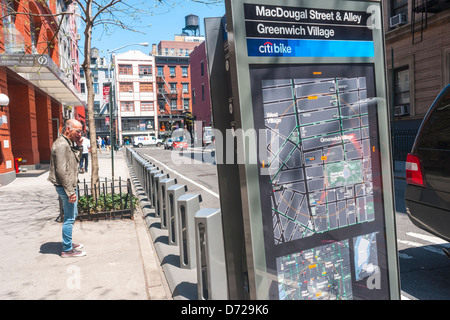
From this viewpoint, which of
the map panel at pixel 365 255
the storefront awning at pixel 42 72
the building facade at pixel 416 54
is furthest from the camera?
the building facade at pixel 416 54

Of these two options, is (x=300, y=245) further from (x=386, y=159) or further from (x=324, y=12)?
(x=324, y=12)

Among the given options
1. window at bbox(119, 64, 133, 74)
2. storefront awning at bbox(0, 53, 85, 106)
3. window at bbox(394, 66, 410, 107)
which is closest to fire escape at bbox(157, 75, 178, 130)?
window at bbox(119, 64, 133, 74)

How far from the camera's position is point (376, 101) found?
2.81m

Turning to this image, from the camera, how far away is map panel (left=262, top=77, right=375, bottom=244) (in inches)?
97.7

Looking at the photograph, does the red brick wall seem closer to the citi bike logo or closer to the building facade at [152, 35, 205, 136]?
the citi bike logo

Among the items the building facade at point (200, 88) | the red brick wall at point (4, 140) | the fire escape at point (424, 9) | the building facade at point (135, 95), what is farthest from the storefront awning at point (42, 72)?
the building facade at point (135, 95)

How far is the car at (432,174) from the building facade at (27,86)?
869cm

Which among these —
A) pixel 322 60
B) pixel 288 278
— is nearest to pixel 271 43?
pixel 322 60

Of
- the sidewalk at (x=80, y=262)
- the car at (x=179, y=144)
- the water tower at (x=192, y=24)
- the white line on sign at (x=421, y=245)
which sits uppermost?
the water tower at (x=192, y=24)

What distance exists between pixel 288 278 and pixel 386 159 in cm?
116

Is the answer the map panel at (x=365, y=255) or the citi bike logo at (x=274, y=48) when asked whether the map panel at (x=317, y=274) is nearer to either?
the map panel at (x=365, y=255)

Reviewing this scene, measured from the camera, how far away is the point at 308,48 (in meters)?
2.54

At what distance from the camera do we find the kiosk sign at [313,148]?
238 centimetres

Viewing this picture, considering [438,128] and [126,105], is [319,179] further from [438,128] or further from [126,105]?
[126,105]
